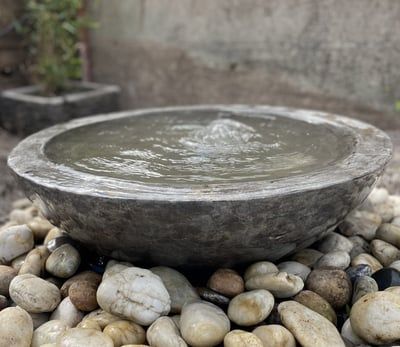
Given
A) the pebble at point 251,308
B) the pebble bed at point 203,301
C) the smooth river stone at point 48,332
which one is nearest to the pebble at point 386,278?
the pebble bed at point 203,301

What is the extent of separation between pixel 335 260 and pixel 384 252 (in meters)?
0.29

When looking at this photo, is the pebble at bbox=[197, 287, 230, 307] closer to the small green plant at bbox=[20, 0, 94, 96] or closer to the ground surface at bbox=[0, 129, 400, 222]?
the ground surface at bbox=[0, 129, 400, 222]

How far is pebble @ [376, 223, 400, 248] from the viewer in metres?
2.33

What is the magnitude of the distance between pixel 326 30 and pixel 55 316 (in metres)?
3.46

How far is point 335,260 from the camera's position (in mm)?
2070

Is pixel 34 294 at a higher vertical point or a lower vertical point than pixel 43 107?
higher

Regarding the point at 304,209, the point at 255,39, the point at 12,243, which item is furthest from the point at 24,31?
the point at 304,209

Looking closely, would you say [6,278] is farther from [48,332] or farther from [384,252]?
[384,252]

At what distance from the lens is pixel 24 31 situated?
5.73 m

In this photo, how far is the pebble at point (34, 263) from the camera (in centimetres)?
208

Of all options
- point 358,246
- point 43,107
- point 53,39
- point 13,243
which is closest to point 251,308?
point 358,246

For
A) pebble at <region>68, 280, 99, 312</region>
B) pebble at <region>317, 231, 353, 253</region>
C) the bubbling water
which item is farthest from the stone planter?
pebble at <region>317, 231, 353, 253</region>

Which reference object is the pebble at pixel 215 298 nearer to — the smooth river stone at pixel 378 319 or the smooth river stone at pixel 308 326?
the smooth river stone at pixel 308 326

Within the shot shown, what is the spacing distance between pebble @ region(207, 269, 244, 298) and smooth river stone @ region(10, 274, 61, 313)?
60 cm
